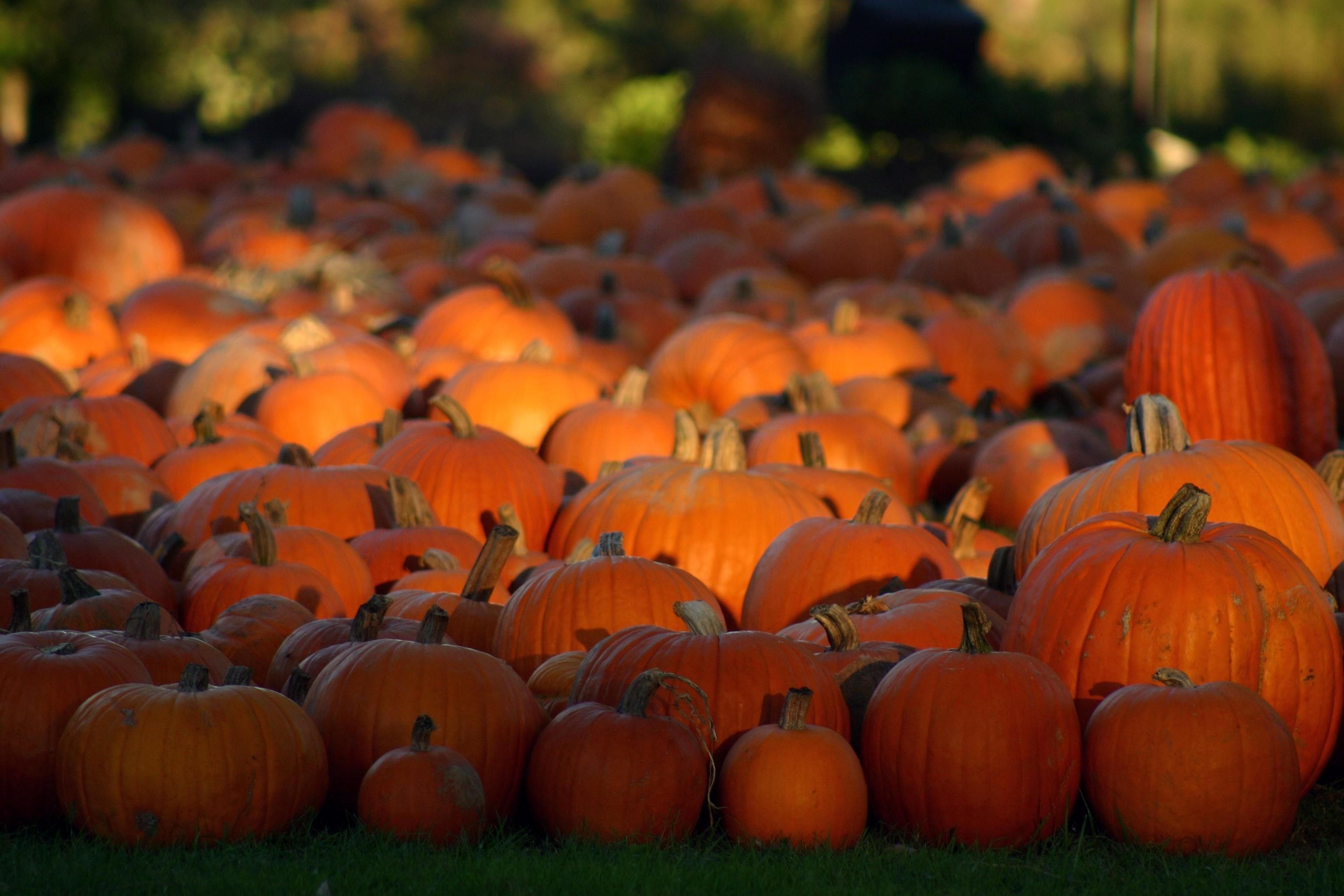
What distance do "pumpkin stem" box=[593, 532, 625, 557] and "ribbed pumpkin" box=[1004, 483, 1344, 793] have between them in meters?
1.09

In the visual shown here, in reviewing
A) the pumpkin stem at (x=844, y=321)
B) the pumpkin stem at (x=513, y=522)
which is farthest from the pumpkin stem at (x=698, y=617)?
the pumpkin stem at (x=844, y=321)

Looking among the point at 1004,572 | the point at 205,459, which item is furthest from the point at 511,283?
the point at 1004,572

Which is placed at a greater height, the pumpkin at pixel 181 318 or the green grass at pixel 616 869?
the pumpkin at pixel 181 318

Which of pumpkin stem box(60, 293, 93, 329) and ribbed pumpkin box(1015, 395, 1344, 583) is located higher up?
pumpkin stem box(60, 293, 93, 329)

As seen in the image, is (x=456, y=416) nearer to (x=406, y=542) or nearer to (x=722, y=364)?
(x=406, y=542)

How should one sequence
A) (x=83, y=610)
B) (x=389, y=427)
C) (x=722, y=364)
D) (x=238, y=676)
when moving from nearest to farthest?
(x=238, y=676) < (x=83, y=610) < (x=389, y=427) < (x=722, y=364)

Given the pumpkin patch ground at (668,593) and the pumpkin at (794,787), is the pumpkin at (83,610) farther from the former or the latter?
the pumpkin at (794,787)

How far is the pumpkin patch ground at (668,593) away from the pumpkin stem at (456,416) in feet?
0.08

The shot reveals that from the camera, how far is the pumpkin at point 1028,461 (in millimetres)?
5941

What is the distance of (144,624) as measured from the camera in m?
3.53

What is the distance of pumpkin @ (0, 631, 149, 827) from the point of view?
3.17 metres

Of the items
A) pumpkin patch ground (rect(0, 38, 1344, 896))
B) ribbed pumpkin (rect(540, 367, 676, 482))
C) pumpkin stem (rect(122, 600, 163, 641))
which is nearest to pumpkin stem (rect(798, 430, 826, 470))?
pumpkin patch ground (rect(0, 38, 1344, 896))

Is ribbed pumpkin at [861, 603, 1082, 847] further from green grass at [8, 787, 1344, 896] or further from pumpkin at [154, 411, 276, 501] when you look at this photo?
pumpkin at [154, 411, 276, 501]

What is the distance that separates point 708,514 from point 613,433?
4.24 feet
